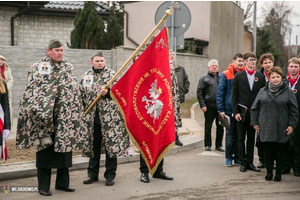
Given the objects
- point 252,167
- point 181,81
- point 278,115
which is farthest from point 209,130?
point 278,115

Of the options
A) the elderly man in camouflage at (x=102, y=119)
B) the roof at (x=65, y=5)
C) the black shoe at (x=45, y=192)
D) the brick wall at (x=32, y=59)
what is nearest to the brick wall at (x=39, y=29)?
the roof at (x=65, y=5)

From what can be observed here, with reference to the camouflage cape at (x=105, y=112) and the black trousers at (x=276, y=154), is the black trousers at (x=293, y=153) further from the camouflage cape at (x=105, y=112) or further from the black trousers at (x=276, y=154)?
the camouflage cape at (x=105, y=112)

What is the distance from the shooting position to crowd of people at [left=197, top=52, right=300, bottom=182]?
655 centimetres

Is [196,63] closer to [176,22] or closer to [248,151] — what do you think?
[176,22]

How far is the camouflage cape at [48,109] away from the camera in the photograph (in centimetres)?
542

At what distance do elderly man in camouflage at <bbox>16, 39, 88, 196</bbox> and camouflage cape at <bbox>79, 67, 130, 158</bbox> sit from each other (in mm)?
510

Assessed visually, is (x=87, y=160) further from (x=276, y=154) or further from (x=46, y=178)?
(x=276, y=154)

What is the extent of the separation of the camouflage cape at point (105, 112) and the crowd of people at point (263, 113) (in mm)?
2295

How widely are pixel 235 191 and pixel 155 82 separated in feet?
6.48

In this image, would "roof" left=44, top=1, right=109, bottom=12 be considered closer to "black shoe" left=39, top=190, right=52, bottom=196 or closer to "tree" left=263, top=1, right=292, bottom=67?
"black shoe" left=39, top=190, right=52, bottom=196

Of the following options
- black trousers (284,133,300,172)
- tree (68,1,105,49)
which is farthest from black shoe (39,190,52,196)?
tree (68,1,105,49)

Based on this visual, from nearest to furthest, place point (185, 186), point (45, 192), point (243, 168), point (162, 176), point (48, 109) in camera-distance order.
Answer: point (48, 109) < point (45, 192) < point (185, 186) < point (162, 176) < point (243, 168)

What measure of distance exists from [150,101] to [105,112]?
742mm

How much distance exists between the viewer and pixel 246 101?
7227 mm
